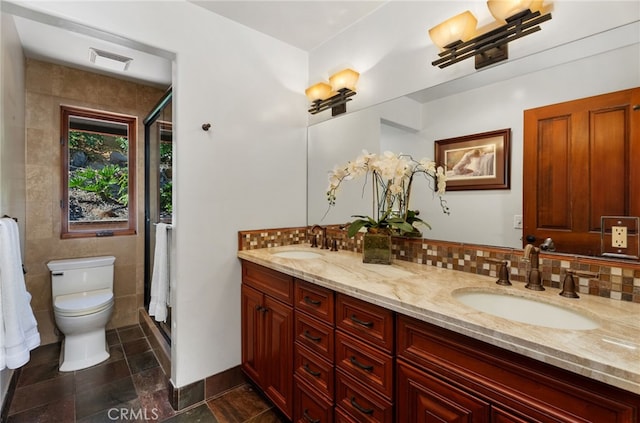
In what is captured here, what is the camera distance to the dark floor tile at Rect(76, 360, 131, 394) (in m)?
1.92

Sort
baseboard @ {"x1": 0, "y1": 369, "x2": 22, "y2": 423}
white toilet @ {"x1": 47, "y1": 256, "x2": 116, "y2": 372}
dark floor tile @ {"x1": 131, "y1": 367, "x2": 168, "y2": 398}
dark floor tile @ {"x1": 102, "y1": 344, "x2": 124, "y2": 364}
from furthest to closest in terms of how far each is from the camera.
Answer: dark floor tile @ {"x1": 102, "y1": 344, "x2": 124, "y2": 364}, white toilet @ {"x1": 47, "y1": 256, "x2": 116, "y2": 372}, dark floor tile @ {"x1": 131, "y1": 367, "x2": 168, "y2": 398}, baseboard @ {"x1": 0, "y1": 369, "x2": 22, "y2": 423}

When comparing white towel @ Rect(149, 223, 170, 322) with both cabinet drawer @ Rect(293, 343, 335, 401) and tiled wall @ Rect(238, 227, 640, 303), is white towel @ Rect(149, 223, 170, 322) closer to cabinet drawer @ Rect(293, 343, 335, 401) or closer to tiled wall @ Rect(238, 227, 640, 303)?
tiled wall @ Rect(238, 227, 640, 303)

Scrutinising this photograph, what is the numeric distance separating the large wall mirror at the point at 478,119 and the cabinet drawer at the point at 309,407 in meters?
0.96

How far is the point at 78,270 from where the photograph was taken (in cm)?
237

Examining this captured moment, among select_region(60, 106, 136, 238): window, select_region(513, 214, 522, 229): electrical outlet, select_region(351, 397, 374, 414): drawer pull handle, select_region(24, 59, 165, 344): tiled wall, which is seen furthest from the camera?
select_region(60, 106, 136, 238): window

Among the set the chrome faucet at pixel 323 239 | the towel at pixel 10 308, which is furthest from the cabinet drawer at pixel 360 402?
the towel at pixel 10 308

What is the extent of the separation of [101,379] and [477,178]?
2.68m

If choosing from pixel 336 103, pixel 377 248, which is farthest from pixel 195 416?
pixel 336 103

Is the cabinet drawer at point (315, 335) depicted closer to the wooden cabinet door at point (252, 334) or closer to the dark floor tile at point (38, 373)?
the wooden cabinet door at point (252, 334)

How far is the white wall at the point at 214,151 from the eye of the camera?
1687mm

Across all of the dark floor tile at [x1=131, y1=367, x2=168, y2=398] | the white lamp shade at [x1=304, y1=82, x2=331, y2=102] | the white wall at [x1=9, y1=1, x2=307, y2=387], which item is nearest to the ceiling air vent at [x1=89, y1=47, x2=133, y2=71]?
the white wall at [x1=9, y1=1, x2=307, y2=387]

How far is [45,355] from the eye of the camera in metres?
2.24

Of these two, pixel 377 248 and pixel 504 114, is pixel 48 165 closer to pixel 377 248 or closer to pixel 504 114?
pixel 377 248

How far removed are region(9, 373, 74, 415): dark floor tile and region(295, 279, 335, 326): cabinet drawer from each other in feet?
5.56
